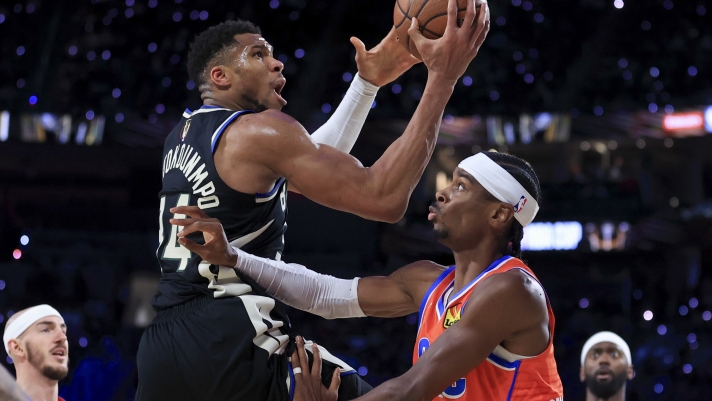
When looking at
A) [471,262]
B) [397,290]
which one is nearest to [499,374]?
[471,262]

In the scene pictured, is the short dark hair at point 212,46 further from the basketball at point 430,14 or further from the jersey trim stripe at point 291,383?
the jersey trim stripe at point 291,383

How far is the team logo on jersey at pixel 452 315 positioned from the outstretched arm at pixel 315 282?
11.1 inches

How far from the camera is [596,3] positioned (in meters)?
13.1

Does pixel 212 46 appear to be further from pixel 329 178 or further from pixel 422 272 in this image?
pixel 422 272

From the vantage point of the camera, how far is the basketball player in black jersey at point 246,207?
102 inches

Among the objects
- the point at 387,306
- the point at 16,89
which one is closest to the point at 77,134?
the point at 16,89

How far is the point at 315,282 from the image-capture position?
3.10m

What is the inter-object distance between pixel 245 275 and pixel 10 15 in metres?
11.4

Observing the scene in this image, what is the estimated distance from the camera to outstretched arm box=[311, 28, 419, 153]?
10.8ft

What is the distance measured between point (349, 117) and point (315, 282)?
28.8 inches

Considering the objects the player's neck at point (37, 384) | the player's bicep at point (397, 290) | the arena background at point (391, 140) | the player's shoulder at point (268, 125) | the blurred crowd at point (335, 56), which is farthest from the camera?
the blurred crowd at point (335, 56)

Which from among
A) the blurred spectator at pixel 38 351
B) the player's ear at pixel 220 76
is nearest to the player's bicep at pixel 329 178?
the player's ear at pixel 220 76

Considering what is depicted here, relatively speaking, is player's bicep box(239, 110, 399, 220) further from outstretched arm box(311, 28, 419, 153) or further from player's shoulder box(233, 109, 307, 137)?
outstretched arm box(311, 28, 419, 153)

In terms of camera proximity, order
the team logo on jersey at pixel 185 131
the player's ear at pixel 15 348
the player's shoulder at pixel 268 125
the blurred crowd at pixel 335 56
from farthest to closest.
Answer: the blurred crowd at pixel 335 56 < the player's ear at pixel 15 348 < the team logo on jersey at pixel 185 131 < the player's shoulder at pixel 268 125
